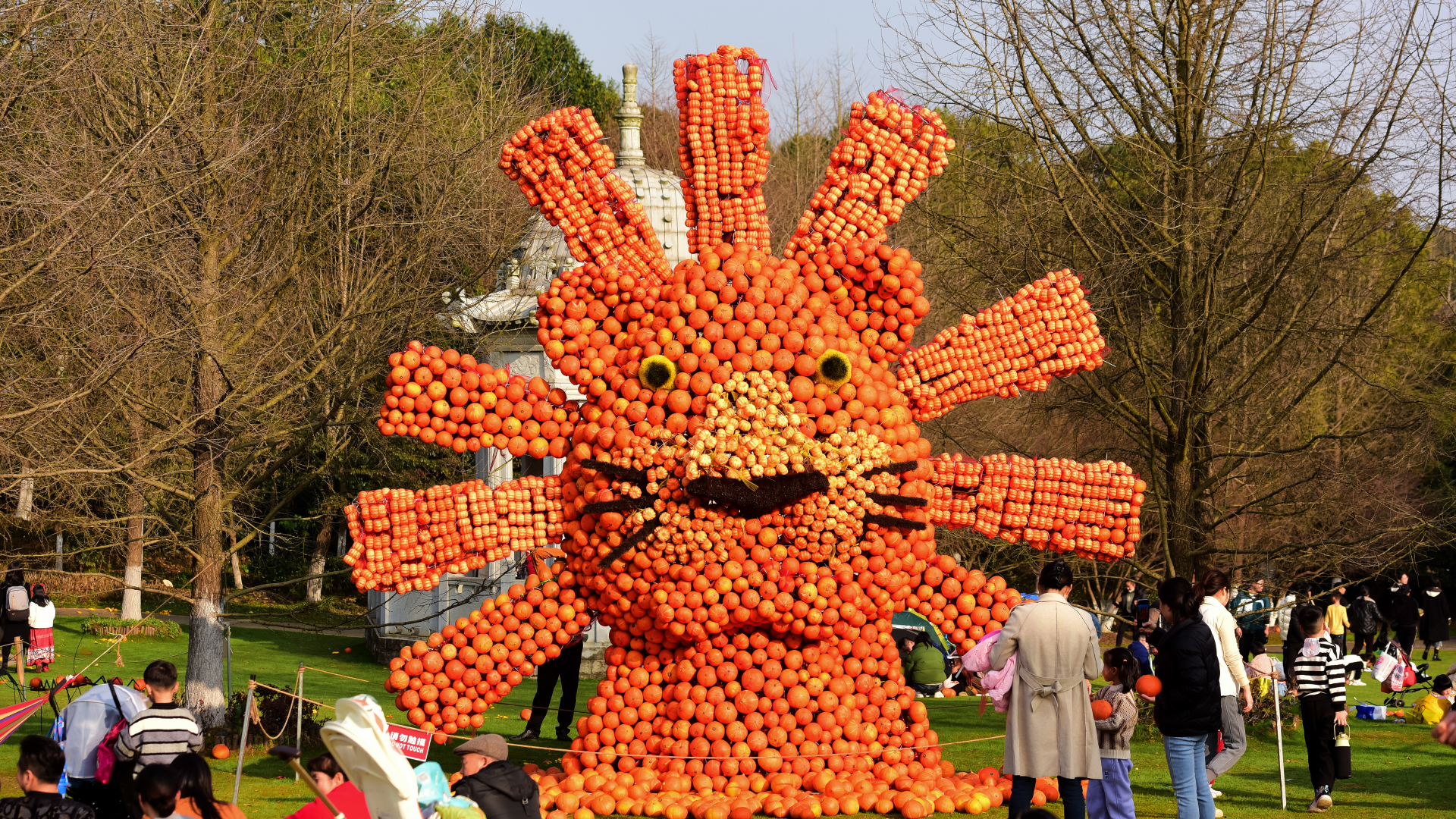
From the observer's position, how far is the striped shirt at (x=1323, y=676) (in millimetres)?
8406

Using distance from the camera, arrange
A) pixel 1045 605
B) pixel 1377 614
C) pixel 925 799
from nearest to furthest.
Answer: pixel 1045 605
pixel 925 799
pixel 1377 614

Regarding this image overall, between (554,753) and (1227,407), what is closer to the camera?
(554,753)

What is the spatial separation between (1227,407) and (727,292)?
222 inches

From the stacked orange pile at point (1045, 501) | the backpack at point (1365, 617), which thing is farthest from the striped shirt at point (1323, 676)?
the backpack at point (1365, 617)

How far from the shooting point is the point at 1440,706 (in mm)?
9984

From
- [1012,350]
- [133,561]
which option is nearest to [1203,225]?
[1012,350]

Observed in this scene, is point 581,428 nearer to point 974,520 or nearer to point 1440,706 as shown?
point 974,520

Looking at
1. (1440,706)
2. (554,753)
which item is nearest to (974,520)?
(554,753)

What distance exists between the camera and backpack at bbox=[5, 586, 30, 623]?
14.1 meters

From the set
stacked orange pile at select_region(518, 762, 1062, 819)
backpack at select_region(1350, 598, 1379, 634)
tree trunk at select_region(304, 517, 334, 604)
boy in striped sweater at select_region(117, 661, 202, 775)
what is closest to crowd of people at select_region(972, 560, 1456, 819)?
stacked orange pile at select_region(518, 762, 1062, 819)

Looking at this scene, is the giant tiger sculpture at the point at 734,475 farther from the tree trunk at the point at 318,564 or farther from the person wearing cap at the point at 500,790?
the tree trunk at the point at 318,564

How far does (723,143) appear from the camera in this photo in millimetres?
8297

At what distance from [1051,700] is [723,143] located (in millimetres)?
3688

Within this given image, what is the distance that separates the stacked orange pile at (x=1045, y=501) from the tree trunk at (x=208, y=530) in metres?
5.40
